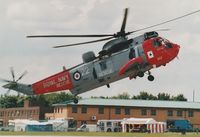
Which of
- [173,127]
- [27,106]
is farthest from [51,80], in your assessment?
[27,106]

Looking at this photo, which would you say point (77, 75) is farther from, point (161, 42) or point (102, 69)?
point (161, 42)

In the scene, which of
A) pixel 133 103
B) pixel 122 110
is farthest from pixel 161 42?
pixel 133 103

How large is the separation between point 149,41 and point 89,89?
31.4 ft

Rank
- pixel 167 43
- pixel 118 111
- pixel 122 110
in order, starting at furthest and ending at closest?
pixel 122 110 → pixel 118 111 → pixel 167 43

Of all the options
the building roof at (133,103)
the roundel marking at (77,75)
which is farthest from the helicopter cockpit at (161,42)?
the building roof at (133,103)

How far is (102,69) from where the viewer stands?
62188mm

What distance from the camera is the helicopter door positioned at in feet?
203

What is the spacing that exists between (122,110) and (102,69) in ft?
309

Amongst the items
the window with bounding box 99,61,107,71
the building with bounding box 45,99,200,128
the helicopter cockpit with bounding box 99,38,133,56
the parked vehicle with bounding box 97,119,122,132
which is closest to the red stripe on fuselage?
the window with bounding box 99,61,107,71

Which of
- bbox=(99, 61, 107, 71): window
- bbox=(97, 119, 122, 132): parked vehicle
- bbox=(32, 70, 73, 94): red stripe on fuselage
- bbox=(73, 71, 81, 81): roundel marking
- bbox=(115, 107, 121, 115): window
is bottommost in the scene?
bbox=(97, 119, 122, 132): parked vehicle

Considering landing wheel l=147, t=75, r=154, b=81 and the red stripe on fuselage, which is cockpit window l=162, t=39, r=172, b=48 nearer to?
landing wheel l=147, t=75, r=154, b=81

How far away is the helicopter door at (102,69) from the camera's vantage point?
61.9 m

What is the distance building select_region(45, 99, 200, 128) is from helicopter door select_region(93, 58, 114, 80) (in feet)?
281

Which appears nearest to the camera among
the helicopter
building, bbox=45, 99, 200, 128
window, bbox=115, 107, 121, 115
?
the helicopter
